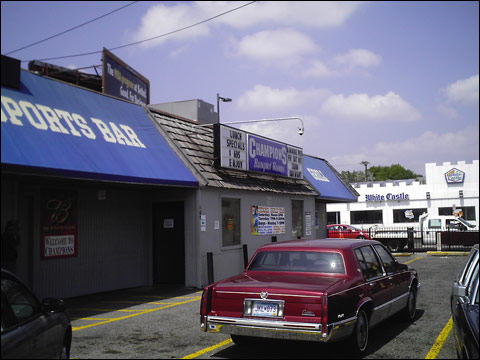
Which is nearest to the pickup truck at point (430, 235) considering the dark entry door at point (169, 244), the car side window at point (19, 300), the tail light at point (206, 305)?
the dark entry door at point (169, 244)

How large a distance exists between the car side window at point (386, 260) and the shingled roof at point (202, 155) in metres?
6.32

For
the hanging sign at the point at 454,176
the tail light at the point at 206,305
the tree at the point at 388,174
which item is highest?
the tree at the point at 388,174

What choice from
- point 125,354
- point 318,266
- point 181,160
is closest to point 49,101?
point 181,160

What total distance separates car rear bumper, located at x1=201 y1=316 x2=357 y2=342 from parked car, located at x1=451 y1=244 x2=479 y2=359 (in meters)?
1.35

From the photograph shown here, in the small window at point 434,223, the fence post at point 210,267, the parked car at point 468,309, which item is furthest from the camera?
the small window at point 434,223

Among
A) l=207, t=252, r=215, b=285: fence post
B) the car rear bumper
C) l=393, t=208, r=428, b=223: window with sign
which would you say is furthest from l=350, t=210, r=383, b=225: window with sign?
the car rear bumper

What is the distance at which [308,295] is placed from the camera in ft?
20.1

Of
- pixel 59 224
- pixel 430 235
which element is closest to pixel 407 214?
pixel 430 235

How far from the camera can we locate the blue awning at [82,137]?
9.41 metres

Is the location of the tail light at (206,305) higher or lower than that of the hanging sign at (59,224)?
lower

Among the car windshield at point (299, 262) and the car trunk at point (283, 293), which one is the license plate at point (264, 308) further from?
the car windshield at point (299, 262)

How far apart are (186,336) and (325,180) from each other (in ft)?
59.7

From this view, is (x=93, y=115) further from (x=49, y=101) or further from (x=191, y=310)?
(x=191, y=310)

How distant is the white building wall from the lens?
1766 inches
